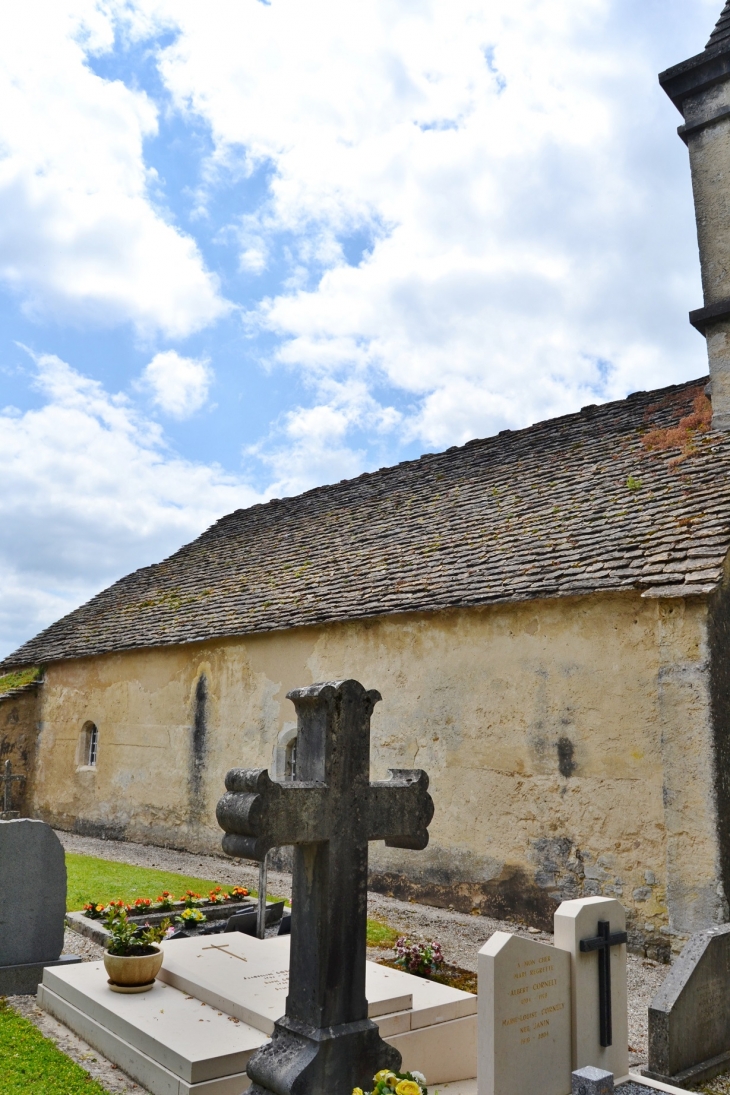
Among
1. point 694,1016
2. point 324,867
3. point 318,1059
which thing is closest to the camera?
point 318,1059

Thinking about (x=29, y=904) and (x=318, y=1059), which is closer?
(x=318, y=1059)

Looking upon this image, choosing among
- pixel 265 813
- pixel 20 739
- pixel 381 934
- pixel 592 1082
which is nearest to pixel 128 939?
pixel 265 813

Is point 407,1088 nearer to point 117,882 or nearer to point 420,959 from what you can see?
point 420,959

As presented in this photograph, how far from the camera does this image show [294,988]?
443cm

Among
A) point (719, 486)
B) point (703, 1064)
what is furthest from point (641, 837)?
point (719, 486)

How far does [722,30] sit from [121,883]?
15788 mm

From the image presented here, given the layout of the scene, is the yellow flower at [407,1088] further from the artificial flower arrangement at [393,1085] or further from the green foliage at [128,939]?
the green foliage at [128,939]

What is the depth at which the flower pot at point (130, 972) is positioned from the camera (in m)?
5.89

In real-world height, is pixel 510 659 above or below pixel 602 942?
above

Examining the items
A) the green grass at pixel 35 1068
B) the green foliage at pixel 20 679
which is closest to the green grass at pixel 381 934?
the green grass at pixel 35 1068

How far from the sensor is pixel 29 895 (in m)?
7.04

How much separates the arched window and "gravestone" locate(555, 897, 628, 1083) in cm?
1463

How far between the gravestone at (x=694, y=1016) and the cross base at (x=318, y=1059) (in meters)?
1.84

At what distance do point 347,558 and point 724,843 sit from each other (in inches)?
323
